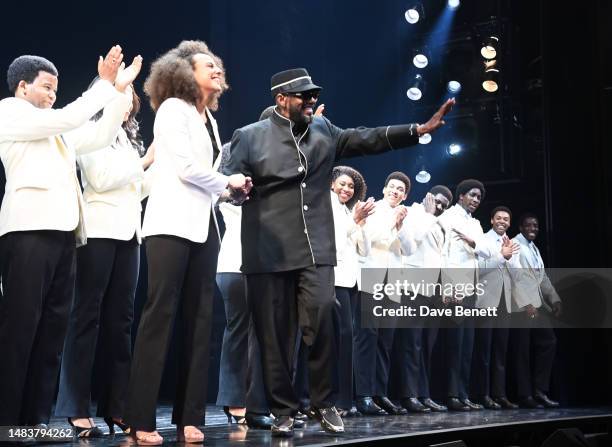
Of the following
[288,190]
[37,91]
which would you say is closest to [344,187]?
[288,190]

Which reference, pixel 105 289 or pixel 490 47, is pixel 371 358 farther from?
pixel 490 47

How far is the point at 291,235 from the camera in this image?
3875 millimetres

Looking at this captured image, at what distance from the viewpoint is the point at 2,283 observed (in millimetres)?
3510

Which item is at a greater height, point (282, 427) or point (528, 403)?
point (282, 427)

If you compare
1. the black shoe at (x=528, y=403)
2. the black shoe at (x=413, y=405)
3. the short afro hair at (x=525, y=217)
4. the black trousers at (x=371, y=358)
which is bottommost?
the black shoe at (x=528, y=403)

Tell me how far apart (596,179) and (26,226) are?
512 centimetres

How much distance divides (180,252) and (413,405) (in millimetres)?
2914

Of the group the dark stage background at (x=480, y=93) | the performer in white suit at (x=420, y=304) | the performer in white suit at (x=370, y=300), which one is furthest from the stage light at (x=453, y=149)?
the performer in white suit at (x=370, y=300)

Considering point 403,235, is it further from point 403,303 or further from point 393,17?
point 393,17

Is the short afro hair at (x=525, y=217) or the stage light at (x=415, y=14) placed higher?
the stage light at (x=415, y=14)

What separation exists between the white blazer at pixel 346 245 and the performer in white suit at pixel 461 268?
3.37 feet

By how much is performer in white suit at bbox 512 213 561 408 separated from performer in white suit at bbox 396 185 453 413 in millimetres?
732

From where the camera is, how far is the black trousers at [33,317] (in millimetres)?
3424

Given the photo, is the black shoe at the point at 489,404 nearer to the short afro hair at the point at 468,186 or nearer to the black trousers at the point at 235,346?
the short afro hair at the point at 468,186
